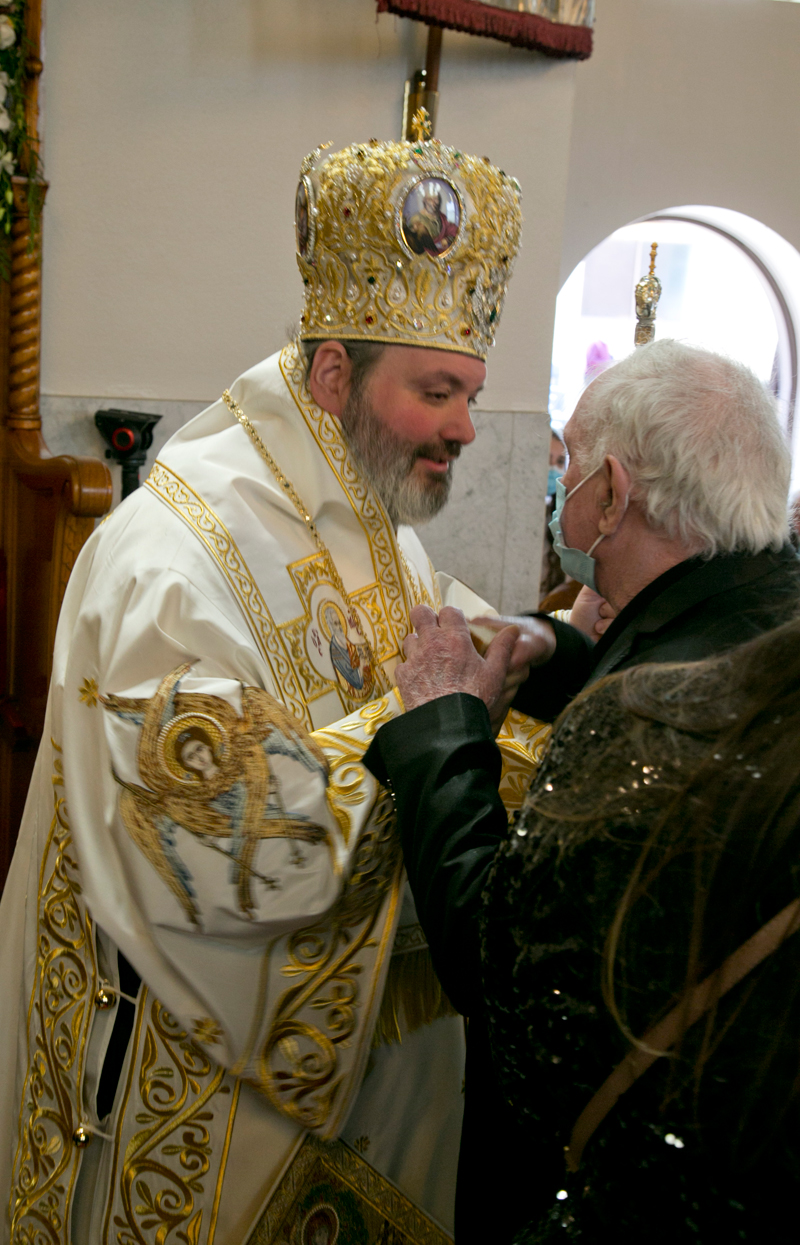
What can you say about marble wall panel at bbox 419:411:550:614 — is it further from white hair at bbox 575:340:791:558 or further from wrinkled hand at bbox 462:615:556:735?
white hair at bbox 575:340:791:558

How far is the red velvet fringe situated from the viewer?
11.7 ft

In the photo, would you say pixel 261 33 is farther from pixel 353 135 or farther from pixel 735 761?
pixel 735 761

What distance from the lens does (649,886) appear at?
2.74 feet

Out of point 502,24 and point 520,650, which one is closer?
point 520,650

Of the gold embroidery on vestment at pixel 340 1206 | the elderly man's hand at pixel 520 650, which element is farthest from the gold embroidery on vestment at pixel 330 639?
the gold embroidery on vestment at pixel 340 1206

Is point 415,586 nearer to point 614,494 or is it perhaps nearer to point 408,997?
point 614,494

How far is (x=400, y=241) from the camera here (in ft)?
6.88

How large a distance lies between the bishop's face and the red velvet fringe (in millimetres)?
2133

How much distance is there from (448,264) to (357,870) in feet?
4.25

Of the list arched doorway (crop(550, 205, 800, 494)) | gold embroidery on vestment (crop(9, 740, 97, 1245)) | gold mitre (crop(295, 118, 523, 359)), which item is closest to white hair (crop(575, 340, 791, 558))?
gold mitre (crop(295, 118, 523, 359))

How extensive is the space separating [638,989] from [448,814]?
51 centimetres

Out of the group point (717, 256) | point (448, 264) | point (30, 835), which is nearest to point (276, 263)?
point (448, 264)

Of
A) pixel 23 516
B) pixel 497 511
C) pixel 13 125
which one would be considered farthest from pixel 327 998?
pixel 497 511

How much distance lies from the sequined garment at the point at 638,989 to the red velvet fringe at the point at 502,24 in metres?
3.42
